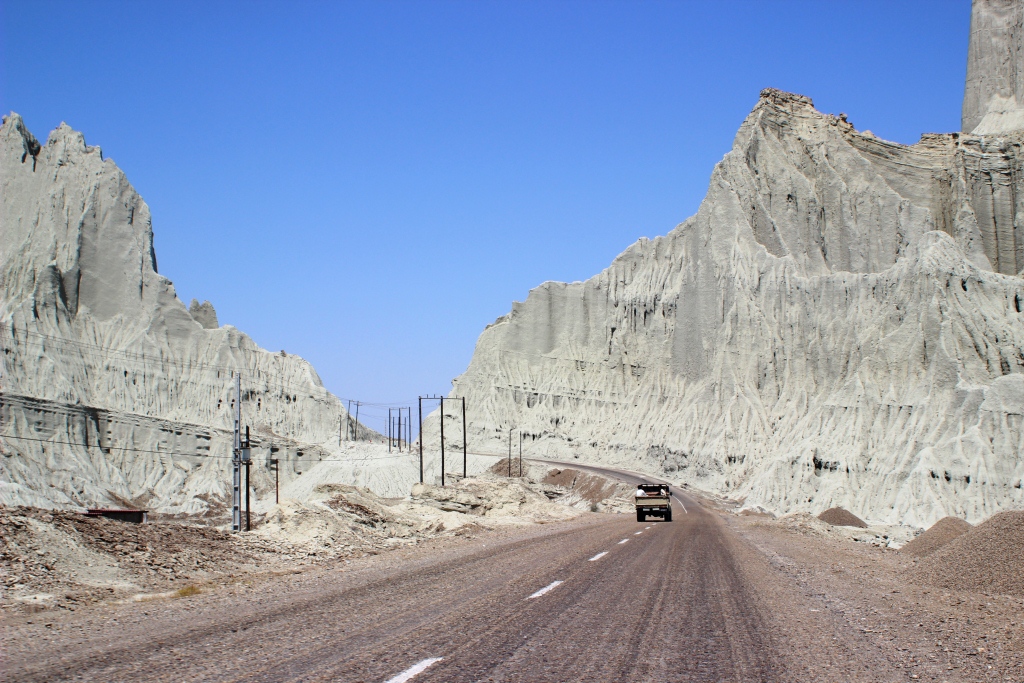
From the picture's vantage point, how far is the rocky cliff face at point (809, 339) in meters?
54.7

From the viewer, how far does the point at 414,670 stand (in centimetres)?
748

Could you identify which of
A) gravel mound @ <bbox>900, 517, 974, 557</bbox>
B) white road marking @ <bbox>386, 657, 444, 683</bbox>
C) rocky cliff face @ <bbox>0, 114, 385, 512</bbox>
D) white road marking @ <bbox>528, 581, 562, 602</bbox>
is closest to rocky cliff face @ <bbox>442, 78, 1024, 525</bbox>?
gravel mound @ <bbox>900, 517, 974, 557</bbox>

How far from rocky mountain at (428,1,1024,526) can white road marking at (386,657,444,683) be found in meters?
45.9

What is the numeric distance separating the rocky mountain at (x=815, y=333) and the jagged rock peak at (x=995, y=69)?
21 centimetres

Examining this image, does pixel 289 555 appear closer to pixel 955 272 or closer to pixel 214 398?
pixel 955 272

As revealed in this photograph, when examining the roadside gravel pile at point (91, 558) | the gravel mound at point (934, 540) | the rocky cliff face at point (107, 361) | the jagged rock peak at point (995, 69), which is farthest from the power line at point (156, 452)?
the roadside gravel pile at point (91, 558)

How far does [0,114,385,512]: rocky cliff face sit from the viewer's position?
83.6 metres

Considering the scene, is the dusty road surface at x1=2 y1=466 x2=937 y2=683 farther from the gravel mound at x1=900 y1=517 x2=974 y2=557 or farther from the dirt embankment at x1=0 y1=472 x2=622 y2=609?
the gravel mound at x1=900 y1=517 x2=974 y2=557

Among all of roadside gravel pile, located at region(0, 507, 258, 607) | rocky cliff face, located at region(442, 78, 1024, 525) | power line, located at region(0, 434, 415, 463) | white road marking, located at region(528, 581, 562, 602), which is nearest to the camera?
white road marking, located at region(528, 581, 562, 602)

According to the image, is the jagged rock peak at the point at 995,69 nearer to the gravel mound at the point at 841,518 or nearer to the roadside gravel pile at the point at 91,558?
the gravel mound at the point at 841,518

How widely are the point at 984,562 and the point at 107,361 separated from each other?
96.4 metres

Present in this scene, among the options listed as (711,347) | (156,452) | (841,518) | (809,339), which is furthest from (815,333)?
(156,452)

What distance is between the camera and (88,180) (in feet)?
340

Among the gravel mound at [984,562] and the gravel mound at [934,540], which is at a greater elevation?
the gravel mound at [984,562]
